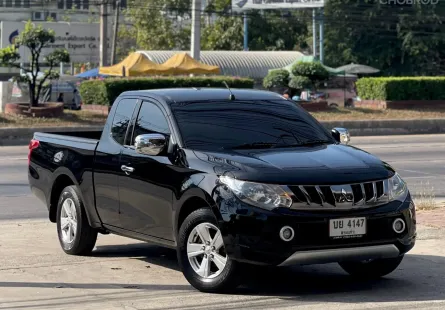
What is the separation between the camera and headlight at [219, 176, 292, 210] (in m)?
7.21

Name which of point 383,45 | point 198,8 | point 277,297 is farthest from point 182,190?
point 383,45

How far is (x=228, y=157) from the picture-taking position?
7.70 meters

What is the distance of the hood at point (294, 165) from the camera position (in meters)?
7.31

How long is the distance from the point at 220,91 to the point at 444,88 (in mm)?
26356

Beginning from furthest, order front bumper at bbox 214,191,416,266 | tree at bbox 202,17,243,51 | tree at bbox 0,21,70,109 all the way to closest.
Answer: tree at bbox 202,17,243,51, tree at bbox 0,21,70,109, front bumper at bbox 214,191,416,266

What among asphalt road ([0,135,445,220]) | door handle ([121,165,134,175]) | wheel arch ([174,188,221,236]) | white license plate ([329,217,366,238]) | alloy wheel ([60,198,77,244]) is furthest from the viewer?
asphalt road ([0,135,445,220])

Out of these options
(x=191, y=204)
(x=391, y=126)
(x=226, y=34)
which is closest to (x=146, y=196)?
(x=191, y=204)

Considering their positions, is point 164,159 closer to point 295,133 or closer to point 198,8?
point 295,133

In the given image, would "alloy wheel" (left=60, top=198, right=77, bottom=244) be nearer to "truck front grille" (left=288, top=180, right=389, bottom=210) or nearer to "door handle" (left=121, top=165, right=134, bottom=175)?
"door handle" (left=121, top=165, right=134, bottom=175)

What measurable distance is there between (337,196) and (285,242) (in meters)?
0.55

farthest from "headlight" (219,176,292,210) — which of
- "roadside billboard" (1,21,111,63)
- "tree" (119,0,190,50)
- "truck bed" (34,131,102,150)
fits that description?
"tree" (119,0,190,50)

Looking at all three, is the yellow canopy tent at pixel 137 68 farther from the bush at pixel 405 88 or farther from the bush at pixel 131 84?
Answer: the bush at pixel 405 88

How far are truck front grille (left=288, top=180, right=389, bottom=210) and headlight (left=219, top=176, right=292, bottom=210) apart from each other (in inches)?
3.0

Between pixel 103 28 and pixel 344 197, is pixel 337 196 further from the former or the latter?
pixel 103 28
